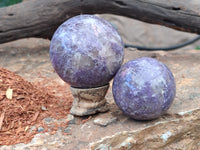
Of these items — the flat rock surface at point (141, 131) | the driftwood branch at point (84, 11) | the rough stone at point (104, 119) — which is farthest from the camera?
the driftwood branch at point (84, 11)

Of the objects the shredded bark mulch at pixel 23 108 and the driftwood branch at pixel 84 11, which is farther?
the driftwood branch at pixel 84 11

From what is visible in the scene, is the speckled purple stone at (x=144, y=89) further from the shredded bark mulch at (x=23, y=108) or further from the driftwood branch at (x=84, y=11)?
the driftwood branch at (x=84, y=11)

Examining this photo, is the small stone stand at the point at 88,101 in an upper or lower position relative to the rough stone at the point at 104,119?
upper

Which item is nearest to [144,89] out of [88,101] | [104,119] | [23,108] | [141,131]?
[141,131]

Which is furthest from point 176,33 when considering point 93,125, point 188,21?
point 93,125

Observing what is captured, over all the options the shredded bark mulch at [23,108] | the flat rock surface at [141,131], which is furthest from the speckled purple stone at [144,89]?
the shredded bark mulch at [23,108]

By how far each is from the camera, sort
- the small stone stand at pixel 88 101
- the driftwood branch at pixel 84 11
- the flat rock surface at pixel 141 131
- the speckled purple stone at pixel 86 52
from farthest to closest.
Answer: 1. the driftwood branch at pixel 84 11
2. the small stone stand at pixel 88 101
3. the speckled purple stone at pixel 86 52
4. the flat rock surface at pixel 141 131

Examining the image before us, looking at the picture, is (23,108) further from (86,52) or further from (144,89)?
(144,89)
